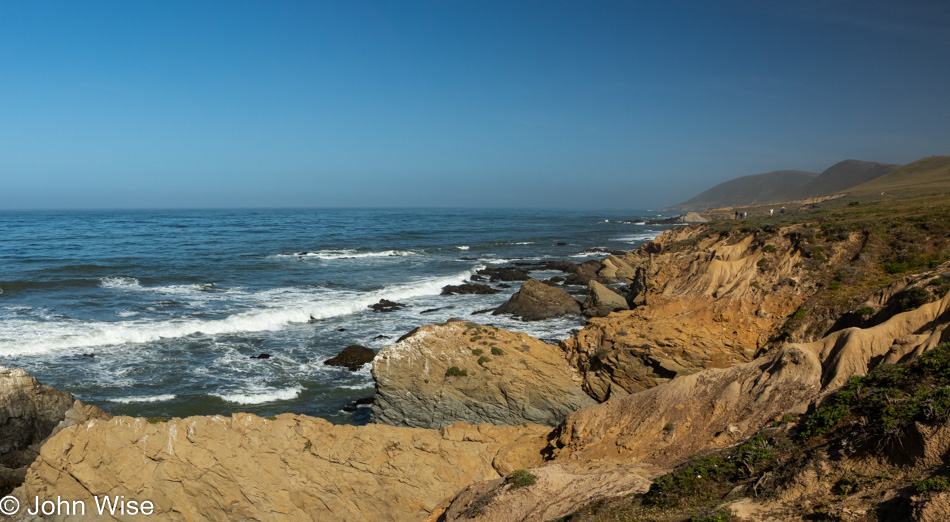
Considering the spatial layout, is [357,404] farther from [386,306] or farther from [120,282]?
[120,282]

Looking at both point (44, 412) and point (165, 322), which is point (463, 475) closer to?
point (44, 412)

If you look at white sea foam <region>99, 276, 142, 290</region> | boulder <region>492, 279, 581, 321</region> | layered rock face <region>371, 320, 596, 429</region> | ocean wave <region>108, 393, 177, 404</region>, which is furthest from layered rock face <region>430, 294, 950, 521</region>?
white sea foam <region>99, 276, 142, 290</region>

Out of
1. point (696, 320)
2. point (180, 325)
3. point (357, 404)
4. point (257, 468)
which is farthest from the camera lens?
point (180, 325)

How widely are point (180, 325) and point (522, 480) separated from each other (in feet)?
78.4

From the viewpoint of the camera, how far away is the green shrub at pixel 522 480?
31.2ft

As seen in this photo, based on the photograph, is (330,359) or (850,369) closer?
(850,369)

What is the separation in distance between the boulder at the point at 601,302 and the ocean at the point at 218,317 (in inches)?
38.9

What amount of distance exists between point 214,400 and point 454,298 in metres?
19.4

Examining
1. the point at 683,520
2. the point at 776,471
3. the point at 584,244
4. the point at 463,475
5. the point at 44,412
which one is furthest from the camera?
the point at 584,244

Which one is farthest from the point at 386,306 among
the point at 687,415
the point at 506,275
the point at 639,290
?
the point at 687,415

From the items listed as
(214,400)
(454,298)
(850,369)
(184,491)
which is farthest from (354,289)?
(850,369)

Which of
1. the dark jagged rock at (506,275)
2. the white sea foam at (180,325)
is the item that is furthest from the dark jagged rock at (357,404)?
the dark jagged rock at (506,275)

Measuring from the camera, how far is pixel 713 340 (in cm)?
1591

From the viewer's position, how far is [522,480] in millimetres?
9570
